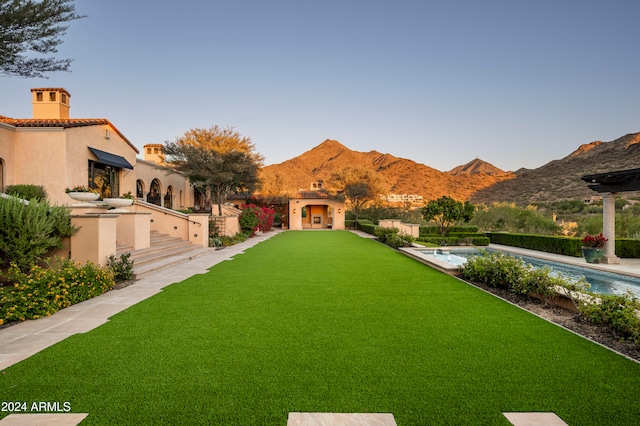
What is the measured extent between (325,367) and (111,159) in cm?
1578

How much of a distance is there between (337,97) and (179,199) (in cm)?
1690

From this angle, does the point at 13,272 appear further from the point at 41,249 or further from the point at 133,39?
the point at 133,39

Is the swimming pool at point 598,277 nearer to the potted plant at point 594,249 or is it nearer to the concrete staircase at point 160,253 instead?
the potted plant at point 594,249

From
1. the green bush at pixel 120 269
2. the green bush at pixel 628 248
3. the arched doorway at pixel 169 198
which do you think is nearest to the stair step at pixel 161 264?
the green bush at pixel 120 269

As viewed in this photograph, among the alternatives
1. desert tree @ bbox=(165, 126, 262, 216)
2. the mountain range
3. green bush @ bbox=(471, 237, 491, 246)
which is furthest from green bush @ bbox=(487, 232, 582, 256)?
the mountain range

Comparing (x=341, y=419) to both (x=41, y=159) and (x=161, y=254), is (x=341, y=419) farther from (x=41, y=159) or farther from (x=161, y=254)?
(x=41, y=159)

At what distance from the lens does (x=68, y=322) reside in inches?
176

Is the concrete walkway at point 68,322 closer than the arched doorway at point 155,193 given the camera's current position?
Yes

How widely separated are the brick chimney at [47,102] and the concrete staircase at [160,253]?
780cm

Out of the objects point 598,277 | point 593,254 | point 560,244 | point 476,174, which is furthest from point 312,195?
point 476,174

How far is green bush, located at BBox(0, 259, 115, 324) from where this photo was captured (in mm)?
4547

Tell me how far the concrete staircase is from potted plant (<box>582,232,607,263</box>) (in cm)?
1400

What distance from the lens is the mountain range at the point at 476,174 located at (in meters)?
33.8

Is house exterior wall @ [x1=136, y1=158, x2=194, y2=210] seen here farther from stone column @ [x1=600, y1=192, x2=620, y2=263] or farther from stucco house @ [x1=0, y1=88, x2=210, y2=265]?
stone column @ [x1=600, y1=192, x2=620, y2=263]
